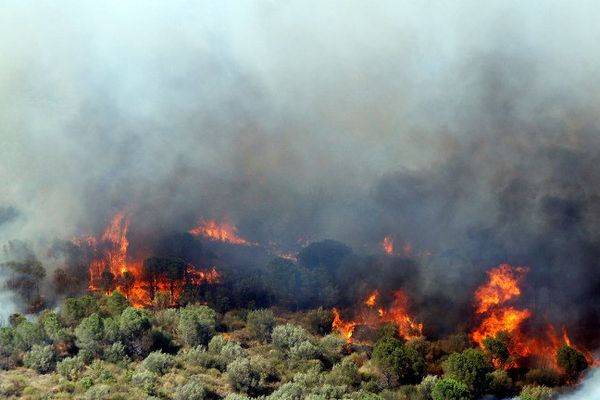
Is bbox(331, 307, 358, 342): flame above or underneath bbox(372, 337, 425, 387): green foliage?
above

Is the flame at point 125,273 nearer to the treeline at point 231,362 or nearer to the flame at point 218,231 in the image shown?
the flame at point 218,231

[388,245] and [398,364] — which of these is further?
[388,245]

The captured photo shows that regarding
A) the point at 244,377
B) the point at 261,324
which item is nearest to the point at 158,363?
the point at 244,377

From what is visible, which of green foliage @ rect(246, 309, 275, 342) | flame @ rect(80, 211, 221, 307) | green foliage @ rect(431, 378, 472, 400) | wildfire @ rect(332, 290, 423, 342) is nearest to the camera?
green foliage @ rect(431, 378, 472, 400)

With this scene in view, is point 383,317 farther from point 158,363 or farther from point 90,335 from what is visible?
point 90,335

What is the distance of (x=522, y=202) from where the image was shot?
73.2 m

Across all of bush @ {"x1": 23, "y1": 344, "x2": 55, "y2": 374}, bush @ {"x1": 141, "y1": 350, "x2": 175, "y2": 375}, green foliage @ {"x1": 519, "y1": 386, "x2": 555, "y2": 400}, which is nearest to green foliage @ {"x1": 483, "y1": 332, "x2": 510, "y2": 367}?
green foliage @ {"x1": 519, "y1": 386, "x2": 555, "y2": 400}

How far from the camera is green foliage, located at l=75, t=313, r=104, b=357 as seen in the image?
150 ft

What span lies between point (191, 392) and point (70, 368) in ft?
30.0

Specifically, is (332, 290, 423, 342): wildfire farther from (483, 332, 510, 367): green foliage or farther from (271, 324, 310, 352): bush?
(483, 332, 510, 367): green foliage

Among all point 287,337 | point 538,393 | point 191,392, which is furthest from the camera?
point 287,337

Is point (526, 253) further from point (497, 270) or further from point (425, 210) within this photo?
point (425, 210)

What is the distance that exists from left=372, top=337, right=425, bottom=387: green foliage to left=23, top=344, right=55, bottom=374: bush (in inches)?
856

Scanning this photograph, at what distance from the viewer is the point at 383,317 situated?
5956 cm
